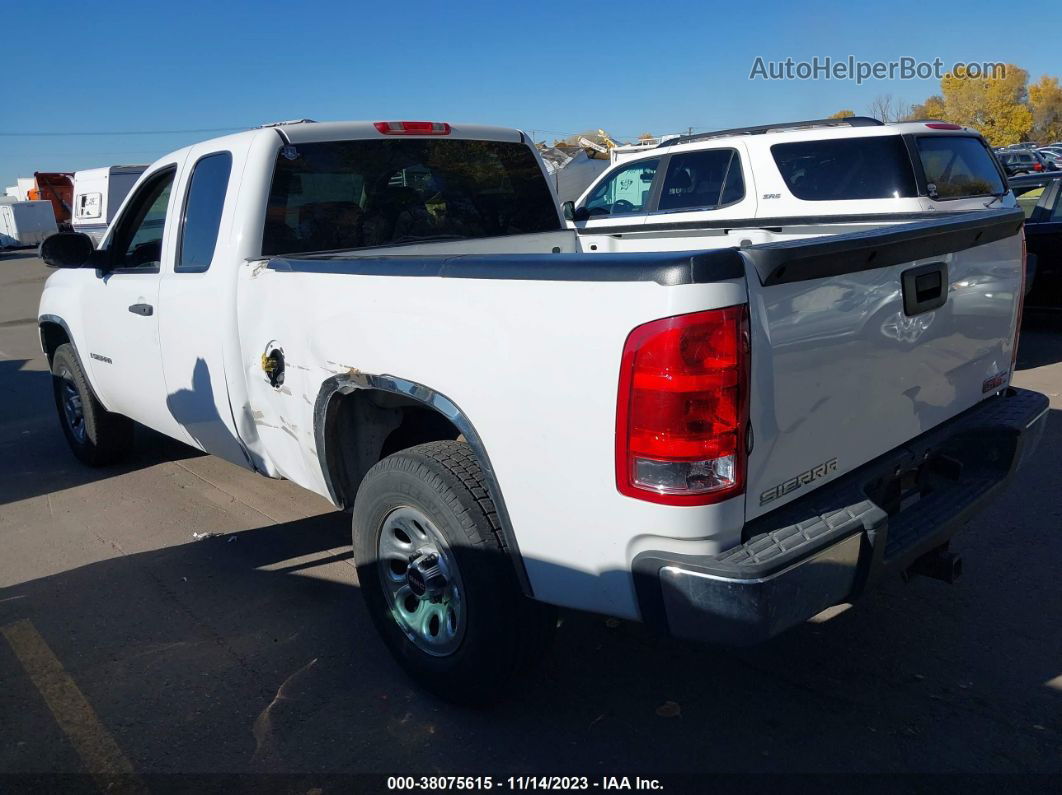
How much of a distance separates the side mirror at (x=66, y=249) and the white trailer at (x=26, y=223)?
4527 centimetres

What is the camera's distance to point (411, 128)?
4.52 m

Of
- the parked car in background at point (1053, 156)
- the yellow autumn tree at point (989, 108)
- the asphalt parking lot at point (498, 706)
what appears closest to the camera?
the asphalt parking lot at point (498, 706)

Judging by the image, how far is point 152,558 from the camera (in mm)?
4645

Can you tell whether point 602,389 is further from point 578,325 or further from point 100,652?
point 100,652

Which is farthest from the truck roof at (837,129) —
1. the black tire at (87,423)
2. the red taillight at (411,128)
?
the black tire at (87,423)

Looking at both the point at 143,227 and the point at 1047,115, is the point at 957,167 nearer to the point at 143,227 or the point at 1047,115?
the point at 143,227

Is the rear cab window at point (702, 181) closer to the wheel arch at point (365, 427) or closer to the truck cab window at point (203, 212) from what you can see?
the truck cab window at point (203, 212)

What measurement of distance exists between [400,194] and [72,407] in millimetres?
3278

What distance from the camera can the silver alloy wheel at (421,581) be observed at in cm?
295

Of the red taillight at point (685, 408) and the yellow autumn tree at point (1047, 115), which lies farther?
the yellow autumn tree at point (1047, 115)

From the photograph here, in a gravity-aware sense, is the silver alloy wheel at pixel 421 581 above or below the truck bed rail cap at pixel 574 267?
below

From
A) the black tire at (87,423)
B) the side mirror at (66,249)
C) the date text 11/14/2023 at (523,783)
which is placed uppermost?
the side mirror at (66,249)

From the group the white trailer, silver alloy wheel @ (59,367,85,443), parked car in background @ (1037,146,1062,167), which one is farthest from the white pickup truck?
the white trailer

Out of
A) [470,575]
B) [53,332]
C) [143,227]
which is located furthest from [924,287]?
[53,332]
